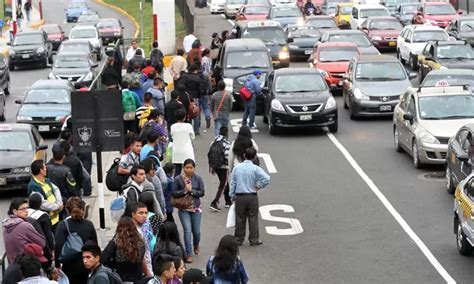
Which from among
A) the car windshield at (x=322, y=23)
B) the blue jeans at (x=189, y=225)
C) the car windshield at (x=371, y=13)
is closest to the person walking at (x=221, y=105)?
the blue jeans at (x=189, y=225)

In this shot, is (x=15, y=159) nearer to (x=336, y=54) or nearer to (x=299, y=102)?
(x=299, y=102)

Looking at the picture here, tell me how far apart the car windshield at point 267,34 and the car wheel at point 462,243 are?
25.7m

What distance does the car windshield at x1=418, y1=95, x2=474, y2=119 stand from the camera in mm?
25891

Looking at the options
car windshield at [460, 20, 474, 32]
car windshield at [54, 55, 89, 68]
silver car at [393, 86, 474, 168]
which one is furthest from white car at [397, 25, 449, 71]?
silver car at [393, 86, 474, 168]

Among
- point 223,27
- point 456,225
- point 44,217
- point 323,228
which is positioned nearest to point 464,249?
point 456,225

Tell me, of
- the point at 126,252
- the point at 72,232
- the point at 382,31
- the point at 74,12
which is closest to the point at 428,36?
the point at 382,31

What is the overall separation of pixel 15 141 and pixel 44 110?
7051 mm

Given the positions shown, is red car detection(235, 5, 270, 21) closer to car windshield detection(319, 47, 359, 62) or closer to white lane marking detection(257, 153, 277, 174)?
car windshield detection(319, 47, 359, 62)

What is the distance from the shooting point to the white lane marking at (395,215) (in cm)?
1742

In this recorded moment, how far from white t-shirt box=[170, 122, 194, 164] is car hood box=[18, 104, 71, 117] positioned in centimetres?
1217

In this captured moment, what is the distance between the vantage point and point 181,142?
2150 cm

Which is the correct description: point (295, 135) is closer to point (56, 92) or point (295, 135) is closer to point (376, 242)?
point (56, 92)

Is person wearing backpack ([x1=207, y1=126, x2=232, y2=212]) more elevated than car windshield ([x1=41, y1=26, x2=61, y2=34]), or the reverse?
person wearing backpack ([x1=207, y1=126, x2=232, y2=212])

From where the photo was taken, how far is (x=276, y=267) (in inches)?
703
